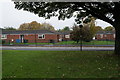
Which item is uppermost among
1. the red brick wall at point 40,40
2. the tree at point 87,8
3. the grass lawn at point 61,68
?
the tree at point 87,8

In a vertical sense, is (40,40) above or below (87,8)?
below

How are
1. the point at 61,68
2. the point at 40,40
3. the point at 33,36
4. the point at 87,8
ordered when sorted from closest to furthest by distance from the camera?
1. the point at 61,68
2. the point at 87,8
3. the point at 40,40
4. the point at 33,36

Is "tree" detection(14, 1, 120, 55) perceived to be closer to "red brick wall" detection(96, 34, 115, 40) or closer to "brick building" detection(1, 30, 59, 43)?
"brick building" detection(1, 30, 59, 43)

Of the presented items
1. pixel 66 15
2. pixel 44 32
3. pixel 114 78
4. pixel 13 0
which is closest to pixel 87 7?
pixel 66 15

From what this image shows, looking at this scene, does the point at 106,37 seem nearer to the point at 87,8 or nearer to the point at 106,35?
the point at 106,35

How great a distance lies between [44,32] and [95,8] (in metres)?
34.0

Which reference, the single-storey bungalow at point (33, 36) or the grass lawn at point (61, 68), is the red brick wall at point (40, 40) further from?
the grass lawn at point (61, 68)

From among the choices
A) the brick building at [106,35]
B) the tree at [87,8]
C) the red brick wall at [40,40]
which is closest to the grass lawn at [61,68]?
the tree at [87,8]

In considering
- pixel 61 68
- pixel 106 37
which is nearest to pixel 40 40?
pixel 106 37

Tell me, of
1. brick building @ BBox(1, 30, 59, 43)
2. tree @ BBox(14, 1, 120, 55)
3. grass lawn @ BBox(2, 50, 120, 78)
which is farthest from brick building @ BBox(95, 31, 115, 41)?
grass lawn @ BBox(2, 50, 120, 78)

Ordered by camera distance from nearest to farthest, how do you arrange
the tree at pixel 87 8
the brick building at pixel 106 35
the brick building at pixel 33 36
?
the tree at pixel 87 8 → the brick building at pixel 33 36 → the brick building at pixel 106 35

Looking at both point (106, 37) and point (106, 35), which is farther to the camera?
point (106, 35)

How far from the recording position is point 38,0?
Result: 42.6 feet

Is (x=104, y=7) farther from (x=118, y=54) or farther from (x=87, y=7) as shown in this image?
(x=118, y=54)
